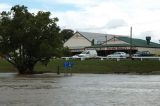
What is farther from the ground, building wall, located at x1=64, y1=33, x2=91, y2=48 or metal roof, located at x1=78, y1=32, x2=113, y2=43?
metal roof, located at x1=78, y1=32, x2=113, y2=43

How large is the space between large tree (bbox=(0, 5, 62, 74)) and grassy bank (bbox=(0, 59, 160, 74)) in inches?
222

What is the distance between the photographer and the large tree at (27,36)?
57875 mm

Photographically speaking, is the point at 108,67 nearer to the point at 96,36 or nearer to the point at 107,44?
the point at 107,44

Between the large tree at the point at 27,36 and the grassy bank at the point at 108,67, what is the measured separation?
5644 mm

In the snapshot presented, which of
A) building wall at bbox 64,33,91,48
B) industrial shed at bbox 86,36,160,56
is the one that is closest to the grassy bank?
industrial shed at bbox 86,36,160,56

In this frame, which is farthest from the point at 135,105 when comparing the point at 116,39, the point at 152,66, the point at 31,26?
the point at 116,39

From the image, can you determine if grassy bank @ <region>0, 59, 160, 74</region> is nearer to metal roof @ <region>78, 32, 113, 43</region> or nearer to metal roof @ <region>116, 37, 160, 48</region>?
metal roof @ <region>116, 37, 160, 48</region>

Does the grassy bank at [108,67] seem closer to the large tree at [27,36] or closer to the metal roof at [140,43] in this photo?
the large tree at [27,36]

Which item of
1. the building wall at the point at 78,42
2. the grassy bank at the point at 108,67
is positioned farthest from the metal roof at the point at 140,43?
the grassy bank at the point at 108,67

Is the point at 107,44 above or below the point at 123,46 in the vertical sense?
above

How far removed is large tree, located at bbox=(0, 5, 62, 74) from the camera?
5788 centimetres

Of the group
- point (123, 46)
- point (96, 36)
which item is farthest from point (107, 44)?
point (96, 36)

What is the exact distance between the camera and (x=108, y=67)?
214 ft

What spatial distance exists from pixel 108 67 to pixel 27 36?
41.2 ft
